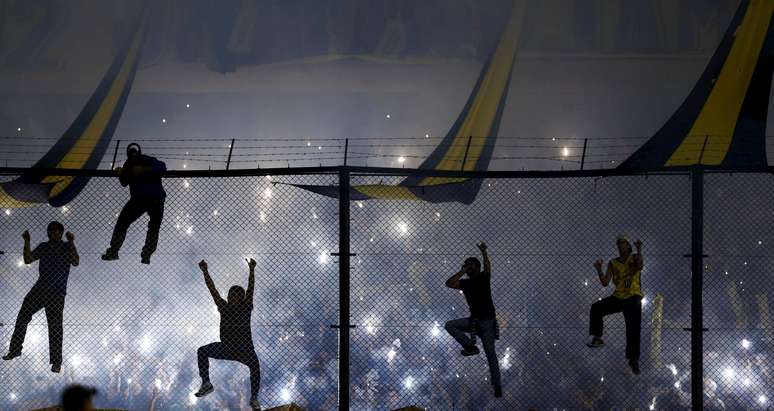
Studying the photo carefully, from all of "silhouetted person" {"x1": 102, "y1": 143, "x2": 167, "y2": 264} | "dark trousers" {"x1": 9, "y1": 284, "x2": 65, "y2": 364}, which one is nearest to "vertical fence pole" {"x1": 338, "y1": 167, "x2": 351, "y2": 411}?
"silhouetted person" {"x1": 102, "y1": 143, "x2": 167, "y2": 264}

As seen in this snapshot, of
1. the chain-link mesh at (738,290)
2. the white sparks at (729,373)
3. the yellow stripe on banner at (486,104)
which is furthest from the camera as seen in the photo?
the white sparks at (729,373)

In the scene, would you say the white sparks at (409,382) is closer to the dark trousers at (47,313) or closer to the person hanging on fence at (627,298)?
the person hanging on fence at (627,298)

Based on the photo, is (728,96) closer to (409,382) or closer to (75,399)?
(75,399)

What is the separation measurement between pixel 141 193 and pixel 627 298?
18.2 ft

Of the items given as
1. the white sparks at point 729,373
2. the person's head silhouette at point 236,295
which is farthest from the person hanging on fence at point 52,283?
the white sparks at point 729,373

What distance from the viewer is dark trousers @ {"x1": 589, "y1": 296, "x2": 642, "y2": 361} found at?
23.1 feet

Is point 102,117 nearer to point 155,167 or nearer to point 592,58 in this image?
point 155,167

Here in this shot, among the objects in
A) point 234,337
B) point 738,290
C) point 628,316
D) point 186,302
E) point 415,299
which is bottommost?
point 186,302

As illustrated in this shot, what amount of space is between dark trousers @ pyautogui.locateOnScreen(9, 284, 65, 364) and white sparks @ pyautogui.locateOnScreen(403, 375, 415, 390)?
53.7 ft

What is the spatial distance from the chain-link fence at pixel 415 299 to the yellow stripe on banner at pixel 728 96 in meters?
9.82

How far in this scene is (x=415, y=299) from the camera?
74.7ft

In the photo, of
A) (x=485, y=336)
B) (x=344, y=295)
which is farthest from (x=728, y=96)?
(x=344, y=295)

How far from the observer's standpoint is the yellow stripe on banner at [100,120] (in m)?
10.0

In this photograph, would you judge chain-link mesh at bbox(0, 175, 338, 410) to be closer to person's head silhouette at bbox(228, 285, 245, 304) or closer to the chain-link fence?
the chain-link fence
